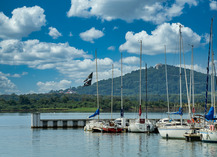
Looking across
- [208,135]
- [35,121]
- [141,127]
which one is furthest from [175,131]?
[35,121]

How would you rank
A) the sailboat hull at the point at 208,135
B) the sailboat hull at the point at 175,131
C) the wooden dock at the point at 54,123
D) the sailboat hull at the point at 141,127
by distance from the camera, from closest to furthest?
the sailboat hull at the point at 208,135, the sailboat hull at the point at 175,131, the sailboat hull at the point at 141,127, the wooden dock at the point at 54,123

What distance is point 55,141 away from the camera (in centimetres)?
5741

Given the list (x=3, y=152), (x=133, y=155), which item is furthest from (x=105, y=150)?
(x=3, y=152)

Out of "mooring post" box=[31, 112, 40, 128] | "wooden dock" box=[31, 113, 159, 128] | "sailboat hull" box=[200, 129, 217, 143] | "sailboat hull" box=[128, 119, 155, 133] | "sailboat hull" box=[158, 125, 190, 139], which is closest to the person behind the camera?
"sailboat hull" box=[200, 129, 217, 143]

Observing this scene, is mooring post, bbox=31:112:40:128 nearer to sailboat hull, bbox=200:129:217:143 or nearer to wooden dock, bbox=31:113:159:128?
wooden dock, bbox=31:113:159:128

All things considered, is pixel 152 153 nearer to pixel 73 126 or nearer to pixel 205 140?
pixel 205 140

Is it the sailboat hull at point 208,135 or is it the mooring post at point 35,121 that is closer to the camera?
the sailboat hull at point 208,135

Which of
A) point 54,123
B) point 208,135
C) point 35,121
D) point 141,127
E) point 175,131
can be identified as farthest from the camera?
point 54,123

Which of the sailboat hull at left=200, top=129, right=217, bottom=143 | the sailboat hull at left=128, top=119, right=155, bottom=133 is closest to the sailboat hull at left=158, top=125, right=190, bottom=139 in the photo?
the sailboat hull at left=200, top=129, right=217, bottom=143

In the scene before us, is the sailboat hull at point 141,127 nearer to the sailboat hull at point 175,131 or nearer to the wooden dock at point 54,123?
the wooden dock at point 54,123

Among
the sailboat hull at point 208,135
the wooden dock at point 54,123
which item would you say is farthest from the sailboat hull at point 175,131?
the wooden dock at point 54,123

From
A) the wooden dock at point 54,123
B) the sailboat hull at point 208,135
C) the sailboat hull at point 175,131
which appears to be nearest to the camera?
the sailboat hull at point 208,135

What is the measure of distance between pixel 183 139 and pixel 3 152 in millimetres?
27556

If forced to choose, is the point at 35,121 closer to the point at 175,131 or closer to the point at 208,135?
the point at 175,131
